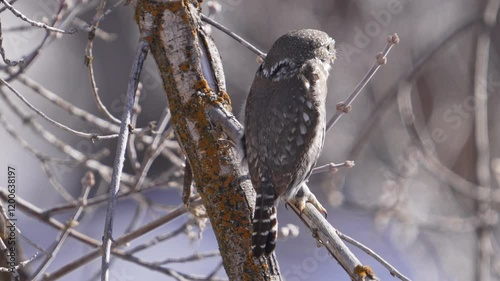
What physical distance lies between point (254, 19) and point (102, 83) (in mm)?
1907

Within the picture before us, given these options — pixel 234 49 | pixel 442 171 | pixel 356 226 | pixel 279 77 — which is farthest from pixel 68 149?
pixel 356 226

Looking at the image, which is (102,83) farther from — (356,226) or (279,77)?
(279,77)

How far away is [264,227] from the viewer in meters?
2.46

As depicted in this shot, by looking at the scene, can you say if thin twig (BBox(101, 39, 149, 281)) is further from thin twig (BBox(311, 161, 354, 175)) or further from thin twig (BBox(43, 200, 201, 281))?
thin twig (BBox(311, 161, 354, 175))

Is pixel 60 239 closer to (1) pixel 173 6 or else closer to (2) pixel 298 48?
(1) pixel 173 6

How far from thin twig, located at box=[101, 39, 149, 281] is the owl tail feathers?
0.51 meters

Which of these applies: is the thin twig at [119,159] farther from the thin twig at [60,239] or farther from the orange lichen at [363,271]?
the orange lichen at [363,271]

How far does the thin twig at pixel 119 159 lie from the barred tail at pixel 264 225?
1.68 feet

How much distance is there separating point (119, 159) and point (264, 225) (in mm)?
559

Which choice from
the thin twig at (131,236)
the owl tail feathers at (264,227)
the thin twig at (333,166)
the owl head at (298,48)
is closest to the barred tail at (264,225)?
the owl tail feathers at (264,227)

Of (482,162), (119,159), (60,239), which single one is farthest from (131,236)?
(482,162)

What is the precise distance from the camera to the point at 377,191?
7543 millimetres

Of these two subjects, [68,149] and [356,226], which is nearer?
[68,149]

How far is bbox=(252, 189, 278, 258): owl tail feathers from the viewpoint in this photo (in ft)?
7.95
